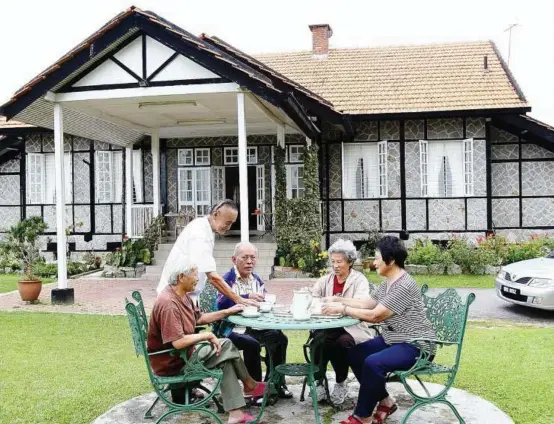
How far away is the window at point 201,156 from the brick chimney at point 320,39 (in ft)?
17.3

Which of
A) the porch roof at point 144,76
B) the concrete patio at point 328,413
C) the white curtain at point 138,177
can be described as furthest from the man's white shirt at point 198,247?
the white curtain at point 138,177

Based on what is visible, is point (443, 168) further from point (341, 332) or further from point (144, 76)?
point (341, 332)

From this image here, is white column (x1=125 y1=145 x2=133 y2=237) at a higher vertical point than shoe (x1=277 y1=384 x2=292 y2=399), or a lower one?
higher

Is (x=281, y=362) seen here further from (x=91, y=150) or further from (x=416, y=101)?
(x=91, y=150)

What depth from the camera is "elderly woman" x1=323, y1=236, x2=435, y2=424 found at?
186 inches

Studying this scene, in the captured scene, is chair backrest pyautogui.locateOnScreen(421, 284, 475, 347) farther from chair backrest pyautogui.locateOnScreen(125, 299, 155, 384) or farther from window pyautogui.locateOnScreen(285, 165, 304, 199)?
window pyautogui.locateOnScreen(285, 165, 304, 199)

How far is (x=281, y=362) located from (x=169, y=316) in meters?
A: 1.36

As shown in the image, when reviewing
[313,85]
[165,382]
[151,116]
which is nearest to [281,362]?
[165,382]

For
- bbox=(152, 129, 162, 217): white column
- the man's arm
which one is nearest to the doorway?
bbox=(152, 129, 162, 217): white column

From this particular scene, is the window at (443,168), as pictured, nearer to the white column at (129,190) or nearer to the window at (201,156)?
the window at (201,156)

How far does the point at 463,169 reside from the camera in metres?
16.6

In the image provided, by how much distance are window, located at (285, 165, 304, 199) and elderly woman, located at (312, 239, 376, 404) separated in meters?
11.3

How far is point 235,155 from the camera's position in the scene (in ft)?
58.1

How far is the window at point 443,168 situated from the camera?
16703 millimetres
